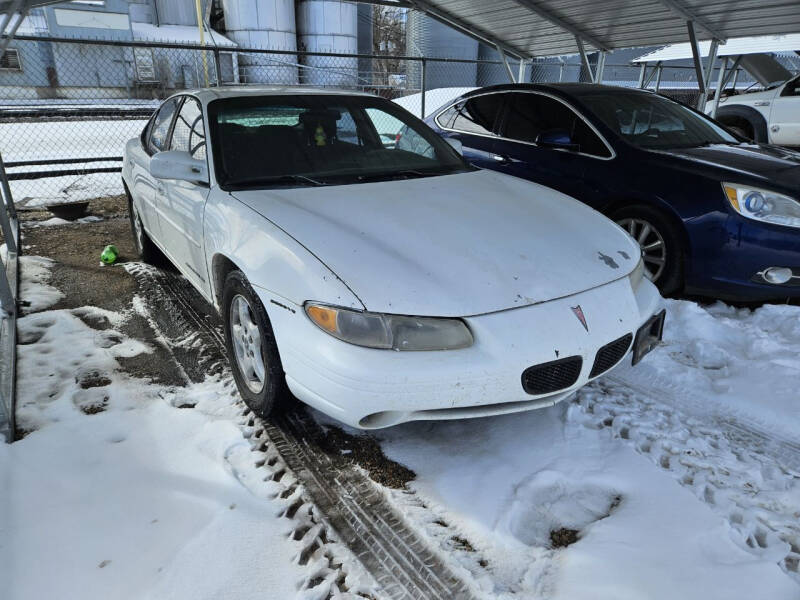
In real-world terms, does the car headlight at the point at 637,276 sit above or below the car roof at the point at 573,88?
below

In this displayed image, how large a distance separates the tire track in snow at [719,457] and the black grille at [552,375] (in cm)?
55

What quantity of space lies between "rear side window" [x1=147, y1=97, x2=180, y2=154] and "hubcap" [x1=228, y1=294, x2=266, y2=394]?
1.85 metres

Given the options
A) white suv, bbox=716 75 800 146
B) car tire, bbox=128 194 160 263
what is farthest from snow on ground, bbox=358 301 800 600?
white suv, bbox=716 75 800 146

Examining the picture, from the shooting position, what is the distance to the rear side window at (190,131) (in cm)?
315

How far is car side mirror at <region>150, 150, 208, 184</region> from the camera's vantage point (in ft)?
9.52

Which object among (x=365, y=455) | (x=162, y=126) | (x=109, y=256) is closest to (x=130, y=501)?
(x=365, y=455)

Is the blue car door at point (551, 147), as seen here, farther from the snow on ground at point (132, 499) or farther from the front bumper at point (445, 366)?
the snow on ground at point (132, 499)

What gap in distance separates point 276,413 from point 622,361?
1.53 meters

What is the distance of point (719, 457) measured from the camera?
7.64 ft

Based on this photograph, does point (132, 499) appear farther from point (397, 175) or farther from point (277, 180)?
point (397, 175)

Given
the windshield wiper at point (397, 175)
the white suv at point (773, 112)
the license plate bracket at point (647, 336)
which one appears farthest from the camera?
the white suv at point (773, 112)

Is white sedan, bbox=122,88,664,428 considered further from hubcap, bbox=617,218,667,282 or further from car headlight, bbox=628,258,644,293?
hubcap, bbox=617,218,667,282

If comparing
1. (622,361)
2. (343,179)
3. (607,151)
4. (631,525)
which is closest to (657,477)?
(631,525)

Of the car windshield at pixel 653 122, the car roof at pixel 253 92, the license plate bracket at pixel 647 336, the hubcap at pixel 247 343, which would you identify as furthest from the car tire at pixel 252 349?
the car windshield at pixel 653 122
